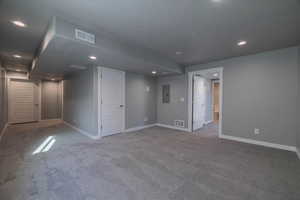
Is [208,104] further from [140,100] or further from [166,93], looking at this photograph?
[140,100]

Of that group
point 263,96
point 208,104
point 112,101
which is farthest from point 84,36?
point 208,104

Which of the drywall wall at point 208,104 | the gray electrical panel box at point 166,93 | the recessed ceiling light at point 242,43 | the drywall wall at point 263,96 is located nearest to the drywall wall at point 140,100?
the gray electrical panel box at point 166,93

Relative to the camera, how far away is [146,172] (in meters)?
2.12

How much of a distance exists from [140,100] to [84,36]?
10.9 ft

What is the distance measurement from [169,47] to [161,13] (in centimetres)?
130

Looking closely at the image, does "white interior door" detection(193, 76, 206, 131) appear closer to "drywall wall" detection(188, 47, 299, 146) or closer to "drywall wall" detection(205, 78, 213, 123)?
"drywall wall" detection(205, 78, 213, 123)

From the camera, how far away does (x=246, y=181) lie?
1900 mm

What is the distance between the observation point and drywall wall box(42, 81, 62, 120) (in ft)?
22.1

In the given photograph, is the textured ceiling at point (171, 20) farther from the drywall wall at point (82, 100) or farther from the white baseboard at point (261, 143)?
the white baseboard at point (261, 143)

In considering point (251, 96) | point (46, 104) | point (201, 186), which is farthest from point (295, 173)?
point (46, 104)

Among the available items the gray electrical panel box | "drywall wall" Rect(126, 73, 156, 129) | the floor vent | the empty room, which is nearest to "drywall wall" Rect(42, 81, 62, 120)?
the empty room

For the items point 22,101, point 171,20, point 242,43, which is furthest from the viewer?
point 22,101

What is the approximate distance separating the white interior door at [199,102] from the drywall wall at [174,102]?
37 cm

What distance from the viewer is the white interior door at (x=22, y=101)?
571 centimetres
